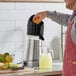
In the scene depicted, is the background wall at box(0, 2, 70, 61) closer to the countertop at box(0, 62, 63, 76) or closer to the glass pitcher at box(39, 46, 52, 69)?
the glass pitcher at box(39, 46, 52, 69)

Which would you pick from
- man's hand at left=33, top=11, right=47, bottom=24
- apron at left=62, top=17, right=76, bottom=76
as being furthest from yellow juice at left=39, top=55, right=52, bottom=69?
apron at left=62, top=17, right=76, bottom=76

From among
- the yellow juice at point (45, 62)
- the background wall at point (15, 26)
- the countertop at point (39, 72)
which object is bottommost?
the countertop at point (39, 72)

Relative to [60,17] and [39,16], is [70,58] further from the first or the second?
[39,16]

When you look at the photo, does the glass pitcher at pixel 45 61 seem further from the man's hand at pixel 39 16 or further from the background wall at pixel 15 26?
the man's hand at pixel 39 16

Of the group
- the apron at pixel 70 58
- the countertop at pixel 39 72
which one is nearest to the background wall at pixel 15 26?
the countertop at pixel 39 72

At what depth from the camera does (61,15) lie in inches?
69.9

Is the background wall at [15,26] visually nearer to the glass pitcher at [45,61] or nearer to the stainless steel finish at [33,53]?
the stainless steel finish at [33,53]

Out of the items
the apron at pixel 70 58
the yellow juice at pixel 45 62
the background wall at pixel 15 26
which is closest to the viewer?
the apron at pixel 70 58

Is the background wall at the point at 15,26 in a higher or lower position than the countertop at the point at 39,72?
higher

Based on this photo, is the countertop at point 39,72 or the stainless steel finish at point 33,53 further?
the stainless steel finish at point 33,53

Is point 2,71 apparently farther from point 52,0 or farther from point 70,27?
point 52,0

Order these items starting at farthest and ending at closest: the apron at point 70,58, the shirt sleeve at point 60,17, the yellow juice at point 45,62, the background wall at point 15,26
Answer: the background wall at point 15,26 < the yellow juice at point 45,62 < the shirt sleeve at point 60,17 < the apron at point 70,58

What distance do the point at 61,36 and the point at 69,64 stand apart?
96 centimetres

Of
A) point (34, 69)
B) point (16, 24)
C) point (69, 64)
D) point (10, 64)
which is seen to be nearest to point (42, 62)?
point (34, 69)
